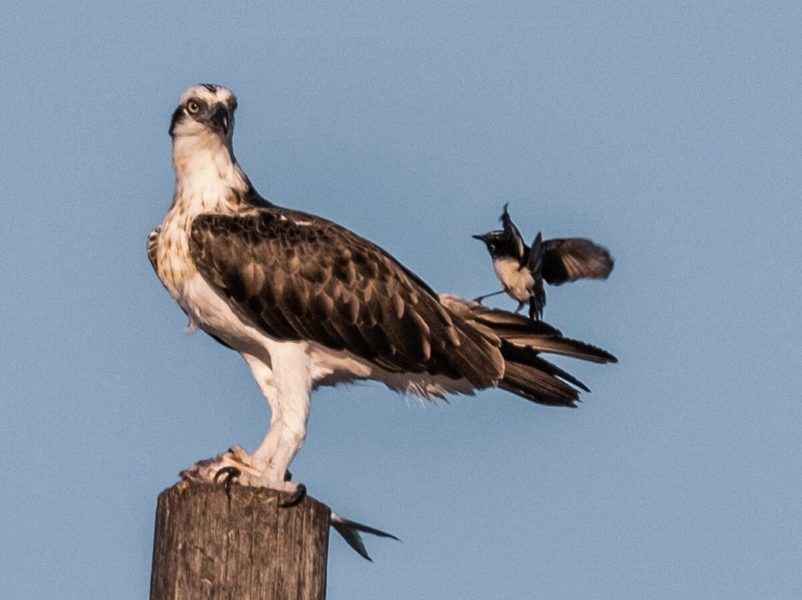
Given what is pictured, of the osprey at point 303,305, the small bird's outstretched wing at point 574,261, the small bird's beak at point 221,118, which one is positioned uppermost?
the small bird's beak at point 221,118

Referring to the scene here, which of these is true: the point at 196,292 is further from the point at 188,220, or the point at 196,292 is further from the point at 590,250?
the point at 590,250

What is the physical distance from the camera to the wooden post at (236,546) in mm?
9031

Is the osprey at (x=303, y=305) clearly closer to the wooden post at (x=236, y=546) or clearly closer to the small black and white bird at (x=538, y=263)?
the small black and white bird at (x=538, y=263)

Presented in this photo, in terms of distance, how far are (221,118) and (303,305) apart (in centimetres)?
148

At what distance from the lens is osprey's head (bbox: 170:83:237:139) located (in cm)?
1286

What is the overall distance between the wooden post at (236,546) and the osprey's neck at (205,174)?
361cm

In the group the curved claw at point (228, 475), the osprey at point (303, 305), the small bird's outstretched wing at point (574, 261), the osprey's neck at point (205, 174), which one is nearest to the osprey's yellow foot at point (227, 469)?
the curved claw at point (228, 475)

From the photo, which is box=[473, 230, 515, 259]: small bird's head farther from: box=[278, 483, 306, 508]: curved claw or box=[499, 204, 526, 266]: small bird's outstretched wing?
box=[278, 483, 306, 508]: curved claw

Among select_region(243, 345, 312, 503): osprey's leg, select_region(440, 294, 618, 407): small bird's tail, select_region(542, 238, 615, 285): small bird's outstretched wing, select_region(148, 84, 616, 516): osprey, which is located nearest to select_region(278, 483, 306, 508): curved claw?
select_region(243, 345, 312, 503): osprey's leg

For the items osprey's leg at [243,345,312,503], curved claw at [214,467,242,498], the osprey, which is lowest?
curved claw at [214,467,242,498]

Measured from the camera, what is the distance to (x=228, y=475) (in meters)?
10.2

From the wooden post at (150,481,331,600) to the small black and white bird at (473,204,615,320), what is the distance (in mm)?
4240

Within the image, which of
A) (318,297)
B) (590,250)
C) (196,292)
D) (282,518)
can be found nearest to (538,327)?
(590,250)

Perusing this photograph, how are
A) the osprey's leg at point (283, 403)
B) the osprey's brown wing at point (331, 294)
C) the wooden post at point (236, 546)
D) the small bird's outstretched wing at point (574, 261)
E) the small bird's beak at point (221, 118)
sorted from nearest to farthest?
the wooden post at point (236, 546) → the osprey's leg at point (283, 403) → the osprey's brown wing at point (331, 294) → the small bird's beak at point (221, 118) → the small bird's outstretched wing at point (574, 261)
